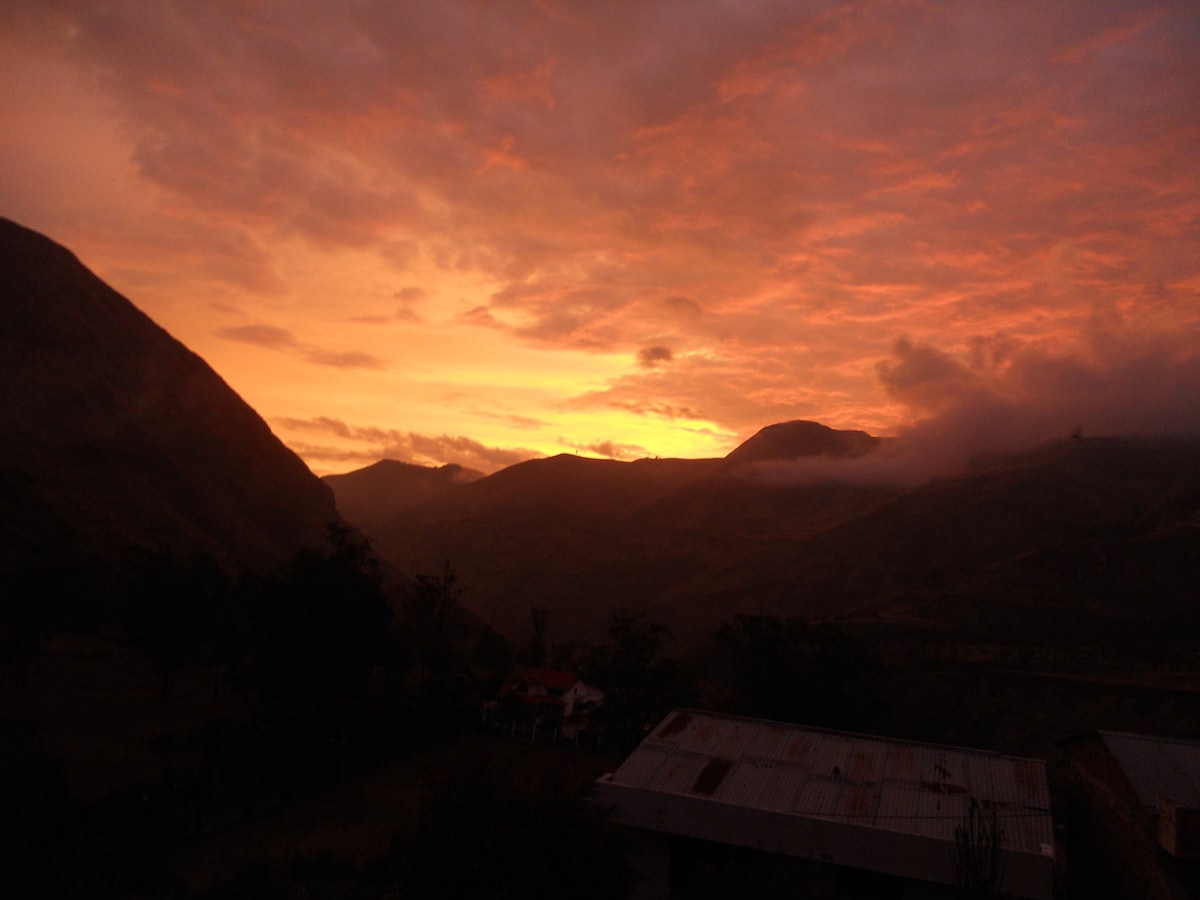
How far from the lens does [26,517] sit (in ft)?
165

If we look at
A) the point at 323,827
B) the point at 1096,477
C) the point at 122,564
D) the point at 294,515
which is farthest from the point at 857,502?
the point at 323,827

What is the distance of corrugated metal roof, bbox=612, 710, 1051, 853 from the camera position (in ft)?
60.2

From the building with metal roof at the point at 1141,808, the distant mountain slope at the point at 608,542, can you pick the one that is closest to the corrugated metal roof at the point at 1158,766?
the building with metal roof at the point at 1141,808

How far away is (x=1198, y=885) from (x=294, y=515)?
297 ft

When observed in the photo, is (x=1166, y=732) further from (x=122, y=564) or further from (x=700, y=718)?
(x=122, y=564)

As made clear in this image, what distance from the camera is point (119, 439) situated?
77.3 metres

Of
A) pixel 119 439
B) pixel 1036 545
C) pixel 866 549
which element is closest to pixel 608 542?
pixel 866 549

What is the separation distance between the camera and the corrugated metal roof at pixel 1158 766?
736 inches

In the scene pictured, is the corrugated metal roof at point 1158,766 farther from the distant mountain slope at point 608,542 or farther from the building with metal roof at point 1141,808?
the distant mountain slope at point 608,542

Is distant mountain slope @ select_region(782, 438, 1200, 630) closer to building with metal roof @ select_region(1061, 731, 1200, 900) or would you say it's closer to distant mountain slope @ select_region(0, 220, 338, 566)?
building with metal roof @ select_region(1061, 731, 1200, 900)

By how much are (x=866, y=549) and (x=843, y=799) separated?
114 metres

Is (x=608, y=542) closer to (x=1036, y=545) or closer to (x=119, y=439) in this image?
(x=1036, y=545)

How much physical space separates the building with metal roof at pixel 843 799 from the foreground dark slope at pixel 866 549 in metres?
59.0

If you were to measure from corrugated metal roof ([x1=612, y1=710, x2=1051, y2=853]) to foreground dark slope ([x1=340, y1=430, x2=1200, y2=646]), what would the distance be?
5843 cm
